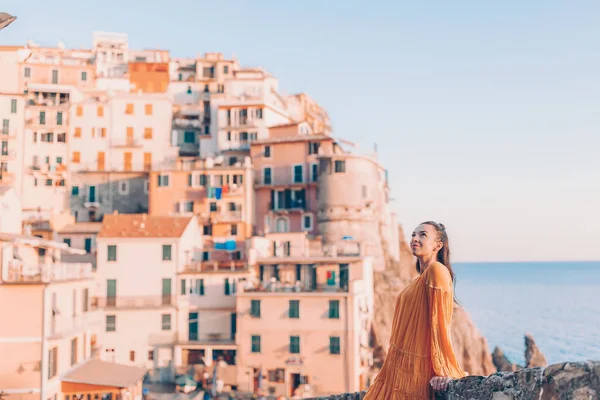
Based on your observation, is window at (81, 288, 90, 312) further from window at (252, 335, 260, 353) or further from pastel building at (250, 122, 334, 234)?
pastel building at (250, 122, 334, 234)

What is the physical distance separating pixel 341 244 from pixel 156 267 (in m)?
15.7

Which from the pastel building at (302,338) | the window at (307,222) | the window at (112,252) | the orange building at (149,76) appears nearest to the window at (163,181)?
the window at (112,252)

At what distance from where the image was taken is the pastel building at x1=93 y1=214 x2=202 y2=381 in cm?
4491

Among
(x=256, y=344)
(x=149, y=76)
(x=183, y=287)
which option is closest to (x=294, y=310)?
(x=256, y=344)

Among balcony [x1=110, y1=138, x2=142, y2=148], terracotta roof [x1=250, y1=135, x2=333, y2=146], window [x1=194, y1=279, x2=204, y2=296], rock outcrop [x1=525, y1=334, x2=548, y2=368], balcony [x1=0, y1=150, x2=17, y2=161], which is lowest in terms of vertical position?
rock outcrop [x1=525, y1=334, x2=548, y2=368]

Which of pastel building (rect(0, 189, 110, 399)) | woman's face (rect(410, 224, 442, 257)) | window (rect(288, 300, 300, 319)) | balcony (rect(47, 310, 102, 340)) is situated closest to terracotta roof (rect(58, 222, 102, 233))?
balcony (rect(47, 310, 102, 340))

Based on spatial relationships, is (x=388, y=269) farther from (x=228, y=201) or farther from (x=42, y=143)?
(x=42, y=143)

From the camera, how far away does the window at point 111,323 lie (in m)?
44.9

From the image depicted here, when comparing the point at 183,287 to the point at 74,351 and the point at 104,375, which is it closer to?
the point at 104,375

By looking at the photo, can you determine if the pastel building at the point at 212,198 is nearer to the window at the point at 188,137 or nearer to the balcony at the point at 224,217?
the balcony at the point at 224,217

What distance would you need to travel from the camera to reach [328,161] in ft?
183

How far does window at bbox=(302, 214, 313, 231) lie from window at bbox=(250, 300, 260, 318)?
15.4 meters

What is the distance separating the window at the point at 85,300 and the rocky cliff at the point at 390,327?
21.5m

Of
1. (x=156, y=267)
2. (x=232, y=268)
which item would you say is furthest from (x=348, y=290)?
(x=156, y=267)
